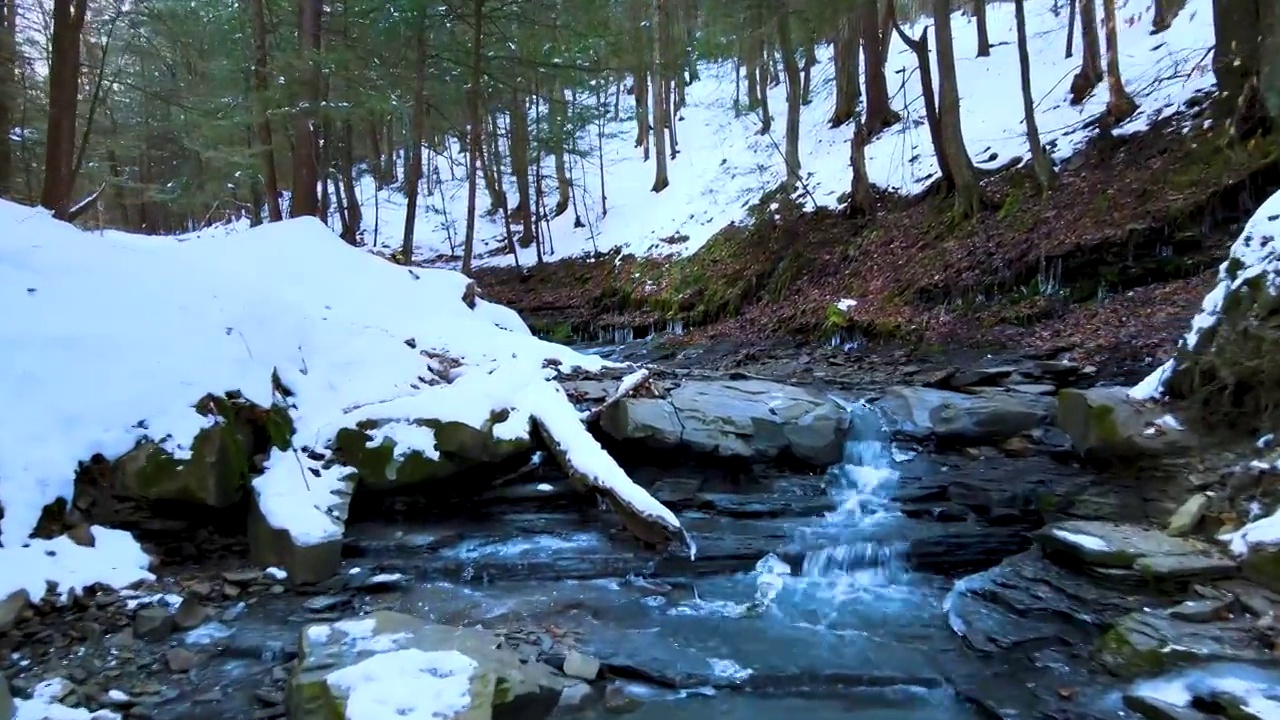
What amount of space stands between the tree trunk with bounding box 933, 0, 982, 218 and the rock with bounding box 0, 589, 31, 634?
43.5 feet

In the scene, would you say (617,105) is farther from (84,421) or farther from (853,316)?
(84,421)

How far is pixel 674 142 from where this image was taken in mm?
27500

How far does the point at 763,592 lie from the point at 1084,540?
7.63ft

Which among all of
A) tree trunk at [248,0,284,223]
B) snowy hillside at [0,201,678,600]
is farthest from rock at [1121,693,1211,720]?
tree trunk at [248,0,284,223]

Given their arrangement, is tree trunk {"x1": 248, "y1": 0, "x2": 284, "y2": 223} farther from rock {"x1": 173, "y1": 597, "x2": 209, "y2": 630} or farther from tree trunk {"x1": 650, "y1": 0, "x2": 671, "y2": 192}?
tree trunk {"x1": 650, "y1": 0, "x2": 671, "y2": 192}

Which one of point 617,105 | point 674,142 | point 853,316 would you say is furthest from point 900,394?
point 617,105

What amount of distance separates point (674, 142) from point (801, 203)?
1096 cm

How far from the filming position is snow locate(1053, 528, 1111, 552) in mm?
5625

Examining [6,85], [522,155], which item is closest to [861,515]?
[6,85]

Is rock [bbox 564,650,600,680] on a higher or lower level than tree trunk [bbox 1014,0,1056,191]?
lower

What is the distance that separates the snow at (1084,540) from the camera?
5.62 m

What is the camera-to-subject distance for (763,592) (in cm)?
634

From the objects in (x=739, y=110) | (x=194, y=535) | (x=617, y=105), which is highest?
(x=617, y=105)

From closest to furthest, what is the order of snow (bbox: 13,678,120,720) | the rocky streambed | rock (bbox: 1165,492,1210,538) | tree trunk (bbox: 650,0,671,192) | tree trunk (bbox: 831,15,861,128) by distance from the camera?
snow (bbox: 13,678,120,720), the rocky streambed, rock (bbox: 1165,492,1210,538), tree trunk (bbox: 831,15,861,128), tree trunk (bbox: 650,0,671,192)
